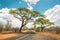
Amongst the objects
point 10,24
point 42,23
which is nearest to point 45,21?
point 42,23

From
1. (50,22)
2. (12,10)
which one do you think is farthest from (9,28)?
(50,22)

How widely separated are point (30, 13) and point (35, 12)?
2.10 m

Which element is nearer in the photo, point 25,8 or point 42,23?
point 25,8

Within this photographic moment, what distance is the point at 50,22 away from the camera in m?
94.9

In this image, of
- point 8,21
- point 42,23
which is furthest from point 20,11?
point 42,23

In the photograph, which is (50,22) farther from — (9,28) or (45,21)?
(9,28)

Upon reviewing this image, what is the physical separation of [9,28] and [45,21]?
21984 mm

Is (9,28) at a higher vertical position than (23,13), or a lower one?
lower

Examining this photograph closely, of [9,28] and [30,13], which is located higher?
[30,13]

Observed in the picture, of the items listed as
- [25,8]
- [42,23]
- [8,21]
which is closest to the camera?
[25,8]

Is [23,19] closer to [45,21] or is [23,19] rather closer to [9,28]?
Result: [9,28]

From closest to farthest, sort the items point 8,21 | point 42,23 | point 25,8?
1. point 25,8
2. point 8,21
3. point 42,23

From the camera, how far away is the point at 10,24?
270ft

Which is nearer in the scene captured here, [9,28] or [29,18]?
[29,18]
